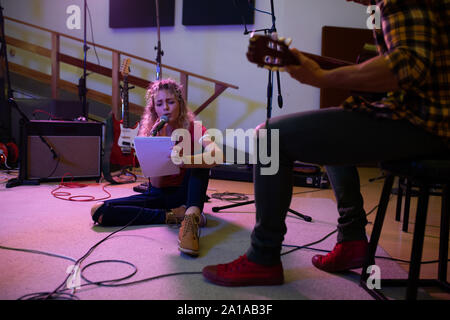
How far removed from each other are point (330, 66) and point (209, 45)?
12.0 ft

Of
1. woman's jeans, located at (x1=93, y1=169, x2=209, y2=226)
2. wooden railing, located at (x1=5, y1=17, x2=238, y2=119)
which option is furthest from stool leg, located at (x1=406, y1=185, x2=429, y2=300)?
wooden railing, located at (x1=5, y1=17, x2=238, y2=119)

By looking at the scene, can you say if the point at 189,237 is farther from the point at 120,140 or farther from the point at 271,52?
the point at 120,140

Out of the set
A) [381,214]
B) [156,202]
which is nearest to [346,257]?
[381,214]

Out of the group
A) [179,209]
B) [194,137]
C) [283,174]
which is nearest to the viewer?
[283,174]

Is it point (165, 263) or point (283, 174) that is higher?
point (283, 174)

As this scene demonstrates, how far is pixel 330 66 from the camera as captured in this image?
1105mm

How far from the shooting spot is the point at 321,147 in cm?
90

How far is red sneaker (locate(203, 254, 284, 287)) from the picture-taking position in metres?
1.09

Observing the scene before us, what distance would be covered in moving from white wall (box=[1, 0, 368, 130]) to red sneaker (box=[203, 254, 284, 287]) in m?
3.48

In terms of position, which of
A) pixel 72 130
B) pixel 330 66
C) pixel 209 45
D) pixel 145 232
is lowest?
pixel 145 232

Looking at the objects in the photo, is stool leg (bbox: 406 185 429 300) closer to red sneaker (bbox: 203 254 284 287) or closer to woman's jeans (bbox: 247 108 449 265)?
woman's jeans (bbox: 247 108 449 265)

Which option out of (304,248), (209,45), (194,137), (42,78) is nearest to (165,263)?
(304,248)

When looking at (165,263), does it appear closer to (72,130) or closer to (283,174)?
(283,174)
